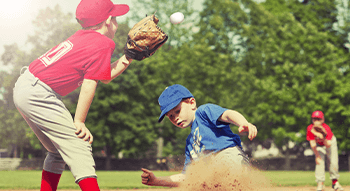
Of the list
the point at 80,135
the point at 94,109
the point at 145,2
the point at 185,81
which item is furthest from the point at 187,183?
the point at 145,2

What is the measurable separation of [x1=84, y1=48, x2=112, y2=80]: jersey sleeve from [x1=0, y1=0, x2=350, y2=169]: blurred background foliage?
69.2 ft

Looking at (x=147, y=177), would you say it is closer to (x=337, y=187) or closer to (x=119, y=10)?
(x=119, y=10)

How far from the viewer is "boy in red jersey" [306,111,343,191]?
8938mm

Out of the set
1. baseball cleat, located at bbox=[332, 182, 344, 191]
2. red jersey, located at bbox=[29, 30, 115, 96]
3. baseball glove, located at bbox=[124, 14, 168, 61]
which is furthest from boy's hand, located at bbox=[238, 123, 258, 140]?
baseball cleat, located at bbox=[332, 182, 344, 191]

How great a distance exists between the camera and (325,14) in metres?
29.0

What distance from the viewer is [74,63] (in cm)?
348

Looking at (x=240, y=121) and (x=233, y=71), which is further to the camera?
(x=233, y=71)

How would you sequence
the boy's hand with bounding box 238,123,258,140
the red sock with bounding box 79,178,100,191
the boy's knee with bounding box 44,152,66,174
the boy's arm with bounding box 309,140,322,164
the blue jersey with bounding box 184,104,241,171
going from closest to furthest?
the boy's hand with bounding box 238,123,258,140
the red sock with bounding box 79,178,100,191
the blue jersey with bounding box 184,104,241,171
the boy's knee with bounding box 44,152,66,174
the boy's arm with bounding box 309,140,322,164

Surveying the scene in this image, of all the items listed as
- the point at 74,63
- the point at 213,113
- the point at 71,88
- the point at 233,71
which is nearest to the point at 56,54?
the point at 74,63

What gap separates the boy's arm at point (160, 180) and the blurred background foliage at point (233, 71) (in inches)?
836

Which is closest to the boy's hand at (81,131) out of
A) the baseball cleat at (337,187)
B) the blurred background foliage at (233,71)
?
the baseball cleat at (337,187)

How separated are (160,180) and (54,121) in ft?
3.71

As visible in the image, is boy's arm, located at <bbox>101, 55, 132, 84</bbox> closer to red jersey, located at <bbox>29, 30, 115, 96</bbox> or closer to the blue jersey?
red jersey, located at <bbox>29, 30, 115, 96</bbox>

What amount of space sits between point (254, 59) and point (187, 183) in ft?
86.3
